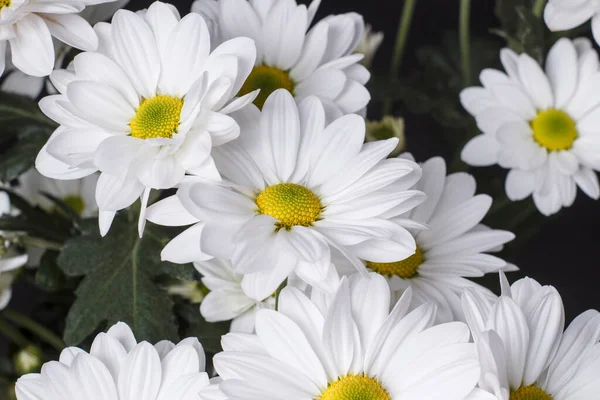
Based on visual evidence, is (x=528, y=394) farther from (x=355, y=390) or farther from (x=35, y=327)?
(x=35, y=327)

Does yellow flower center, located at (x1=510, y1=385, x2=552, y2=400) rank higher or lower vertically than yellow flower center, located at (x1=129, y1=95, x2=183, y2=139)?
lower

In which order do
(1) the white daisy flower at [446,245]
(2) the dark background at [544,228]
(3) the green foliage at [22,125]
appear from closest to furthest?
(1) the white daisy flower at [446,245], (3) the green foliage at [22,125], (2) the dark background at [544,228]

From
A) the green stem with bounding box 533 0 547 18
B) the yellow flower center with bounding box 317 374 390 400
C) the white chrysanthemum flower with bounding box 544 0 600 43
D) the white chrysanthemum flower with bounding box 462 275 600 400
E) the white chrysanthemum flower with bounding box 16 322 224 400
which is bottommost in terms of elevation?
the white chrysanthemum flower with bounding box 16 322 224 400


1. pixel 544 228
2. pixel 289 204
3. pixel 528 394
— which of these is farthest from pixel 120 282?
pixel 544 228

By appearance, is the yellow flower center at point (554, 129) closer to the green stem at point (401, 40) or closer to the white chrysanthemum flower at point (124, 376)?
the green stem at point (401, 40)

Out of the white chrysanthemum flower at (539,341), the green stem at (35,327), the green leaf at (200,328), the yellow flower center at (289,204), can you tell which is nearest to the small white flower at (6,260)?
the green stem at (35,327)

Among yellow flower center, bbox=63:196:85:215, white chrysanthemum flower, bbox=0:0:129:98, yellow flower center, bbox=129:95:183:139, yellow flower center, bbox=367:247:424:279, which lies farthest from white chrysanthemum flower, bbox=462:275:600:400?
yellow flower center, bbox=63:196:85:215

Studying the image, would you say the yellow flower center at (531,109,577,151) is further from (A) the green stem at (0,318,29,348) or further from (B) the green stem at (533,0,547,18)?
(A) the green stem at (0,318,29,348)
